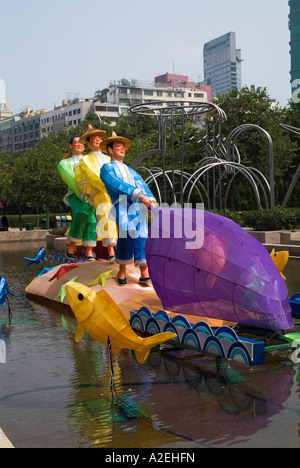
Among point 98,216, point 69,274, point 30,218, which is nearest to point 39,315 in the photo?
point 69,274

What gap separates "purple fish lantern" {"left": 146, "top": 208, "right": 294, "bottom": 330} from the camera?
5988mm

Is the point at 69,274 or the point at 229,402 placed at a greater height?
the point at 69,274

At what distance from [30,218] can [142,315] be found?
42.6 metres

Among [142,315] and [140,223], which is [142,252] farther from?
[142,315]

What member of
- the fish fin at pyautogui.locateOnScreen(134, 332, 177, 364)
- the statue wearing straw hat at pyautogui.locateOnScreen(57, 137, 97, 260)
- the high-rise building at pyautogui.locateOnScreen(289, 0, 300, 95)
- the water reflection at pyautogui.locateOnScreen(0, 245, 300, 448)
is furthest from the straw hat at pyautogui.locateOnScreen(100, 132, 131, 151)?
Answer: the high-rise building at pyautogui.locateOnScreen(289, 0, 300, 95)

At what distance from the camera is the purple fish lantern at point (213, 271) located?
5.99 m

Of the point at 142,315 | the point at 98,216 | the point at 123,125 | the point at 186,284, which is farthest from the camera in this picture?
the point at 123,125

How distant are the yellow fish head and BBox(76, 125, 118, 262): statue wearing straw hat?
4517mm

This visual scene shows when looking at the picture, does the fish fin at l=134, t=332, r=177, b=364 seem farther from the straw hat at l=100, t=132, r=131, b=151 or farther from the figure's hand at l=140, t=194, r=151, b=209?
the straw hat at l=100, t=132, r=131, b=151

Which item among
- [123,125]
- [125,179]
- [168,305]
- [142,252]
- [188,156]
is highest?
[123,125]

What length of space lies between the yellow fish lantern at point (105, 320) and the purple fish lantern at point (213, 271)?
47.8 inches

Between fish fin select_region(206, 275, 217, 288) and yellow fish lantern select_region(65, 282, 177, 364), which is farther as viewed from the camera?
fish fin select_region(206, 275, 217, 288)

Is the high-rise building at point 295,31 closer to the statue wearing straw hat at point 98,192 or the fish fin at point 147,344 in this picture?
the statue wearing straw hat at point 98,192

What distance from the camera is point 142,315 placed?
7.09 meters
